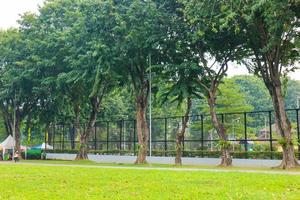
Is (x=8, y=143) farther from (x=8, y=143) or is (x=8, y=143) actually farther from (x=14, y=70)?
(x=14, y=70)

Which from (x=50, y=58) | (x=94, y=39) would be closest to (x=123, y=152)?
(x=50, y=58)

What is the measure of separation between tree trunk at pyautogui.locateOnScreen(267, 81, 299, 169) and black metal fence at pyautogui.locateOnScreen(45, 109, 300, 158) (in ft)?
19.7

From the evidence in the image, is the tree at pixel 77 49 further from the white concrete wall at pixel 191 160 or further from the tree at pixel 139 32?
the white concrete wall at pixel 191 160

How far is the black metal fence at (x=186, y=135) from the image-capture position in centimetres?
3781

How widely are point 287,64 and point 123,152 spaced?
21336 millimetres

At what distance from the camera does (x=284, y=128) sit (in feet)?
89.1

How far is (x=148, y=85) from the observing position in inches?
1339

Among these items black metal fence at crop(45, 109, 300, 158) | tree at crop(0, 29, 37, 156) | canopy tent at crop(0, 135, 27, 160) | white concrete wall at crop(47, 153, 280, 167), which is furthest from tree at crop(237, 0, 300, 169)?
canopy tent at crop(0, 135, 27, 160)

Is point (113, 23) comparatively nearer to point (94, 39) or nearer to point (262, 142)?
point (94, 39)

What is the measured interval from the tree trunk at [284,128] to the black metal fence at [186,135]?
6003 millimetres

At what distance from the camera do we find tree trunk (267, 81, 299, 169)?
26.4 meters

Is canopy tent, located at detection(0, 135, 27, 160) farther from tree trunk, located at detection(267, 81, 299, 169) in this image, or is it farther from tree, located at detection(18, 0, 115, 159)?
tree trunk, located at detection(267, 81, 299, 169)

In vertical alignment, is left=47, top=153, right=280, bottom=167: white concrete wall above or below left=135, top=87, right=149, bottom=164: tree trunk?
below

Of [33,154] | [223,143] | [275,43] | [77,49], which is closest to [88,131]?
[77,49]
